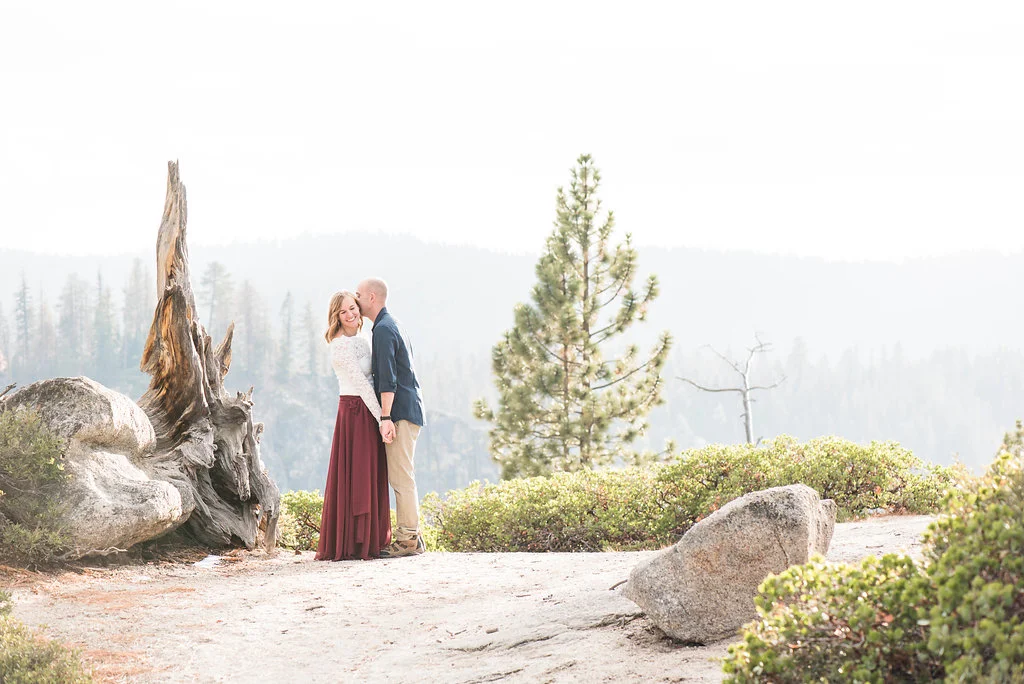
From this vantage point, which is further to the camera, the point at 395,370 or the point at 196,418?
the point at 196,418

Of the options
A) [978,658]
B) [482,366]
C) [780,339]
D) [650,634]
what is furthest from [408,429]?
[780,339]

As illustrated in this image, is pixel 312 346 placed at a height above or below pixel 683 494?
below

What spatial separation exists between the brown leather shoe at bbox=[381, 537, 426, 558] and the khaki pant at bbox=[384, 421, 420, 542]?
5 cm

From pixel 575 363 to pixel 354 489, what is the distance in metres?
10.2

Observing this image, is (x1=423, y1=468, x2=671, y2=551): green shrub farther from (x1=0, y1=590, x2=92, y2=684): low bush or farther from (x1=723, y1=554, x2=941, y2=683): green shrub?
(x1=723, y1=554, x2=941, y2=683): green shrub

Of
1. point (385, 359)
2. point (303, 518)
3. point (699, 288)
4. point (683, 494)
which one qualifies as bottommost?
point (303, 518)

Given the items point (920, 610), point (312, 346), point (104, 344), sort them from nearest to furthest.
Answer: point (920, 610), point (104, 344), point (312, 346)

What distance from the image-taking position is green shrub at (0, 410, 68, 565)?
22.1ft

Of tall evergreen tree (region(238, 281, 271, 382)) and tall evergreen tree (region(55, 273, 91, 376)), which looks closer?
tall evergreen tree (region(55, 273, 91, 376))

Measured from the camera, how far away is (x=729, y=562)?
12.9 feet

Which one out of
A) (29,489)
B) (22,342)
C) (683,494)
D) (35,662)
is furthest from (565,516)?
(22,342)

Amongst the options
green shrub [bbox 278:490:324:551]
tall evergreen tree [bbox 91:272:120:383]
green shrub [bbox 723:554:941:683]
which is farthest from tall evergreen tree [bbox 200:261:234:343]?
green shrub [bbox 723:554:941:683]

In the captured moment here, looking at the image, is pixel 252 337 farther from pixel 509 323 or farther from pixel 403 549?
pixel 403 549

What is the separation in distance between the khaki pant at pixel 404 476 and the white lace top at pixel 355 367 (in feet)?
0.86
